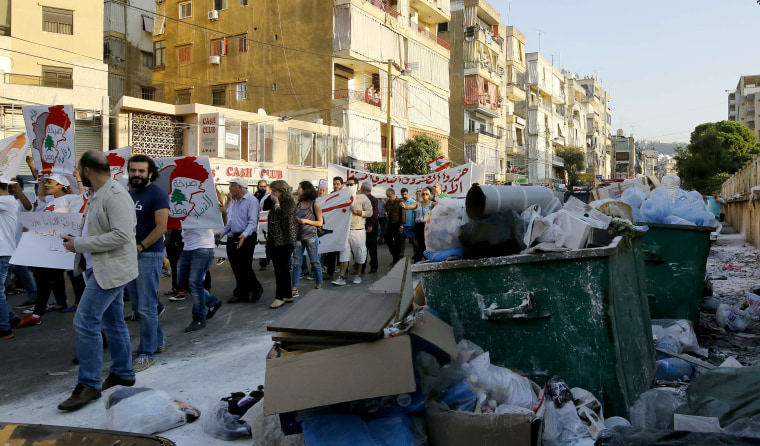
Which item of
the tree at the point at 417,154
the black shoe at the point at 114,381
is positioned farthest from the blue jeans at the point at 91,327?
the tree at the point at 417,154

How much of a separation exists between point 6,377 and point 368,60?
26679mm

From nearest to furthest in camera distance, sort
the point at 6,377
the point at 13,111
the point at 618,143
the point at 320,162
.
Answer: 1. the point at 6,377
2. the point at 13,111
3. the point at 320,162
4. the point at 618,143

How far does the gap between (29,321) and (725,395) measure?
695 centimetres

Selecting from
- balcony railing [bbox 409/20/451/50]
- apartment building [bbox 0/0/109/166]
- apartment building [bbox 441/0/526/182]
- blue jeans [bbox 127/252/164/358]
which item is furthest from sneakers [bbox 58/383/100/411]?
apartment building [bbox 441/0/526/182]

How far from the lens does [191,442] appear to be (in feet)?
11.1

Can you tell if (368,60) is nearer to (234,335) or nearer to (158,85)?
(158,85)

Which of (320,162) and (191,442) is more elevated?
(320,162)

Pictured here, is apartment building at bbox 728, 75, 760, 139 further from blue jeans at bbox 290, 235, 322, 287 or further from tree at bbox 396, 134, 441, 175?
blue jeans at bbox 290, 235, 322, 287

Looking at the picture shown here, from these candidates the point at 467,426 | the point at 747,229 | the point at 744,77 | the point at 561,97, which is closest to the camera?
the point at 467,426

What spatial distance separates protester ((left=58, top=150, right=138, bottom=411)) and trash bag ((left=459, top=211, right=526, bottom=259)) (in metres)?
2.40

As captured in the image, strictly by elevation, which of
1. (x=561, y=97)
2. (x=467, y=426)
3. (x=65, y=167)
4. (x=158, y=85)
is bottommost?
(x=467, y=426)

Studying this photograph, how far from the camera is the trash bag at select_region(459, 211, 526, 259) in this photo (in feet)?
11.7

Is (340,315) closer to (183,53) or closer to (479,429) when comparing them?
(479,429)

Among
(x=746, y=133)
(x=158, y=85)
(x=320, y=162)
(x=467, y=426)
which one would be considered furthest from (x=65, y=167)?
(x=746, y=133)
